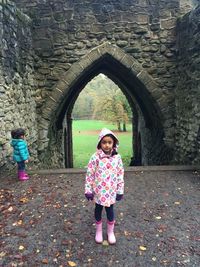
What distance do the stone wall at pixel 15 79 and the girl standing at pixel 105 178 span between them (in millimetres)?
2534

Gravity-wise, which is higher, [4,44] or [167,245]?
[4,44]

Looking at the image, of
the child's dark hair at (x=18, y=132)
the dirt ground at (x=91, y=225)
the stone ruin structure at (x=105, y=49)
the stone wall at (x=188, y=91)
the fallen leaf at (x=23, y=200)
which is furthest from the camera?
the stone ruin structure at (x=105, y=49)

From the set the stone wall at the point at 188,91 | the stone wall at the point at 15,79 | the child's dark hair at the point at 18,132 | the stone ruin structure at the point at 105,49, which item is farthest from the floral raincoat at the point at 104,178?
the stone ruin structure at the point at 105,49

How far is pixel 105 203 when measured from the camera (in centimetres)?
263

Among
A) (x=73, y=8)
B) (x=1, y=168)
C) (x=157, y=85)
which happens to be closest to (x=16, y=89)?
(x=1, y=168)

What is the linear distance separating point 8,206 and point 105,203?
1616 millimetres

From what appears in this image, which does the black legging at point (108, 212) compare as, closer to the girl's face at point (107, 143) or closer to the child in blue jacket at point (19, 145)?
the girl's face at point (107, 143)

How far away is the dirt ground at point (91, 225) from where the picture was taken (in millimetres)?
2447

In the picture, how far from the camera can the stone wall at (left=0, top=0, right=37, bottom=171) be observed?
481 cm

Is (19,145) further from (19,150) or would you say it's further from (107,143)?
(107,143)

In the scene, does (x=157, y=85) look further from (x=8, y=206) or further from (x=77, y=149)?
(x=77, y=149)

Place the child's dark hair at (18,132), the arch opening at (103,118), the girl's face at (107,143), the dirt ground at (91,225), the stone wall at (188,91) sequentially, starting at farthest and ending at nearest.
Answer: the arch opening at (103,118) → the stone wall at (188,91) → the child's dark hair at (18,132) → the girl's face at (107,143) → the dirt ground at (91,225)

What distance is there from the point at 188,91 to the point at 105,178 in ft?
Result: 12.7

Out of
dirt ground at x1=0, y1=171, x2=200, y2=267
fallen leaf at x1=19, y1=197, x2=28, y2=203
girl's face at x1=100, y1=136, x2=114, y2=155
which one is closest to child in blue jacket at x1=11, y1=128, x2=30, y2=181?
dirt ground at x1=0, y1=171, x2=200, y2=267
